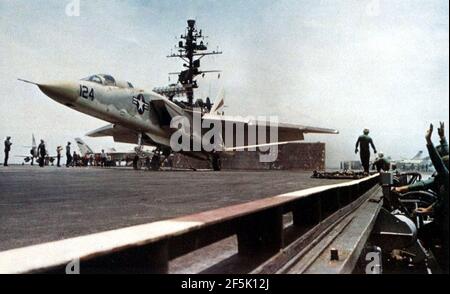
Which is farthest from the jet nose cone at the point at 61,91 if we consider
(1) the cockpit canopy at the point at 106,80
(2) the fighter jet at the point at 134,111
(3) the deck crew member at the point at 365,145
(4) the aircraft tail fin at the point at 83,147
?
(4) the aircraft tail fin at the point at 83,147

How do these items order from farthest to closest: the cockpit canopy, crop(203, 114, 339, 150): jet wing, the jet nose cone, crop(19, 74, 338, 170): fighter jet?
1. crop(203, 114, 339, 150): jet wing
2. the cockpit canopy
3. crop(19, 74, 338, 170): fighter jet
4. the jet nose cone

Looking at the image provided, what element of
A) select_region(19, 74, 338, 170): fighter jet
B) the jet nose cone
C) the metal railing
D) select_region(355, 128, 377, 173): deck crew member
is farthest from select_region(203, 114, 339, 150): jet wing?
the metal railing

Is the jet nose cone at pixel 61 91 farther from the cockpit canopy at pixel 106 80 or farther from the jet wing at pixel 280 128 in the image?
the jet wing at pixel 280 128

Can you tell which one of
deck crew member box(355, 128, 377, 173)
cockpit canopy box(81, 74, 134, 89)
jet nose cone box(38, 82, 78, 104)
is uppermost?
cockpit canopy box(81, 74, 134, 89)

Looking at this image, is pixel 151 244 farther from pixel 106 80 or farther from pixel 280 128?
pixel 280 128

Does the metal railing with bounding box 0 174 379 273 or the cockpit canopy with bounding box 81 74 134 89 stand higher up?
the cockpit canopy with bounding box 81 74 134 89

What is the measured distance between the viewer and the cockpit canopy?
15873 millimetres

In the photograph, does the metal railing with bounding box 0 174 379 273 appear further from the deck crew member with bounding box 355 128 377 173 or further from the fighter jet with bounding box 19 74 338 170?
the fighter jet with bounding box 19 74 338 170

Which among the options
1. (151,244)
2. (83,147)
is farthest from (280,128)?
(83,147)

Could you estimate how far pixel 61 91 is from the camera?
1360 centimetres

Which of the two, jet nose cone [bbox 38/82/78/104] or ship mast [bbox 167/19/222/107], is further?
ship mast [bbox 167/19/222/107]

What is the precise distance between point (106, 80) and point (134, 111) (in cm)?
207

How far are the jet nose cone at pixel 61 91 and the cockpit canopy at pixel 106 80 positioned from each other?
1.49m
